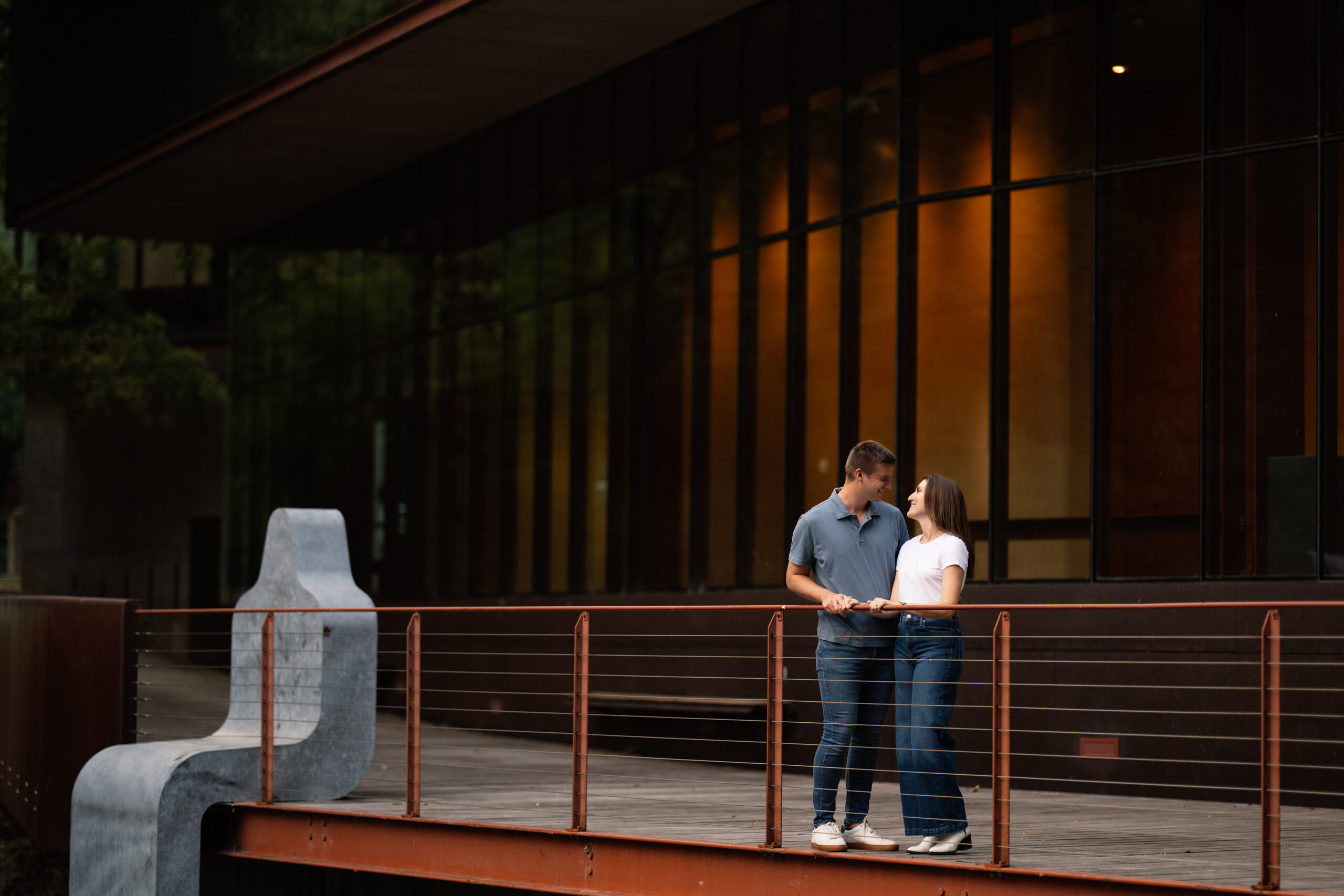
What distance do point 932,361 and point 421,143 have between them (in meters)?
8.92

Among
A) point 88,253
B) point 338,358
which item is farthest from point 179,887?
point 88,253

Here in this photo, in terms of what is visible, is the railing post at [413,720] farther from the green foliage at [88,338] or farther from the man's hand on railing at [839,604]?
the green foliage at [88,338]

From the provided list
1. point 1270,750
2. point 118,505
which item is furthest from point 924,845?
point 118,505

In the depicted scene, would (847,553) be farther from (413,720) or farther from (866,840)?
(413,720)

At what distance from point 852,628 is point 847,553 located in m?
0.36

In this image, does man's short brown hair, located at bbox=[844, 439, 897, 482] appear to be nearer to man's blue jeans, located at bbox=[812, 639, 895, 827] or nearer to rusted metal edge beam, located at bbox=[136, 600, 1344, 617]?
rusted metal edge beam, located at bbox=[136, 600, 1344, 617]

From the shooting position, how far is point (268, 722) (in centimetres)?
1014

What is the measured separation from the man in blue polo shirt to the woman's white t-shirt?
196mm

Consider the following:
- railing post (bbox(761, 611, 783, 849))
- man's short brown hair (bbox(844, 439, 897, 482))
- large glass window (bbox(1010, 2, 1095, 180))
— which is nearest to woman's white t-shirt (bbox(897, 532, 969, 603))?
man's short brown hair (bbox(844, 439, 897, 482))

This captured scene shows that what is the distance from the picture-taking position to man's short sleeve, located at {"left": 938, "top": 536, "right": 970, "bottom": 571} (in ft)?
24.3

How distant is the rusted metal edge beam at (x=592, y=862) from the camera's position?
6738mm

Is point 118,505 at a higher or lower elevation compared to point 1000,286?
lower

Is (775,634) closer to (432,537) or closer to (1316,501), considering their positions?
(1316,501)

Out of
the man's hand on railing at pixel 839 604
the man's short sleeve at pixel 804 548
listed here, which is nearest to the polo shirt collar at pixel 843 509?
the man's short sleeve at pixel 804 548
